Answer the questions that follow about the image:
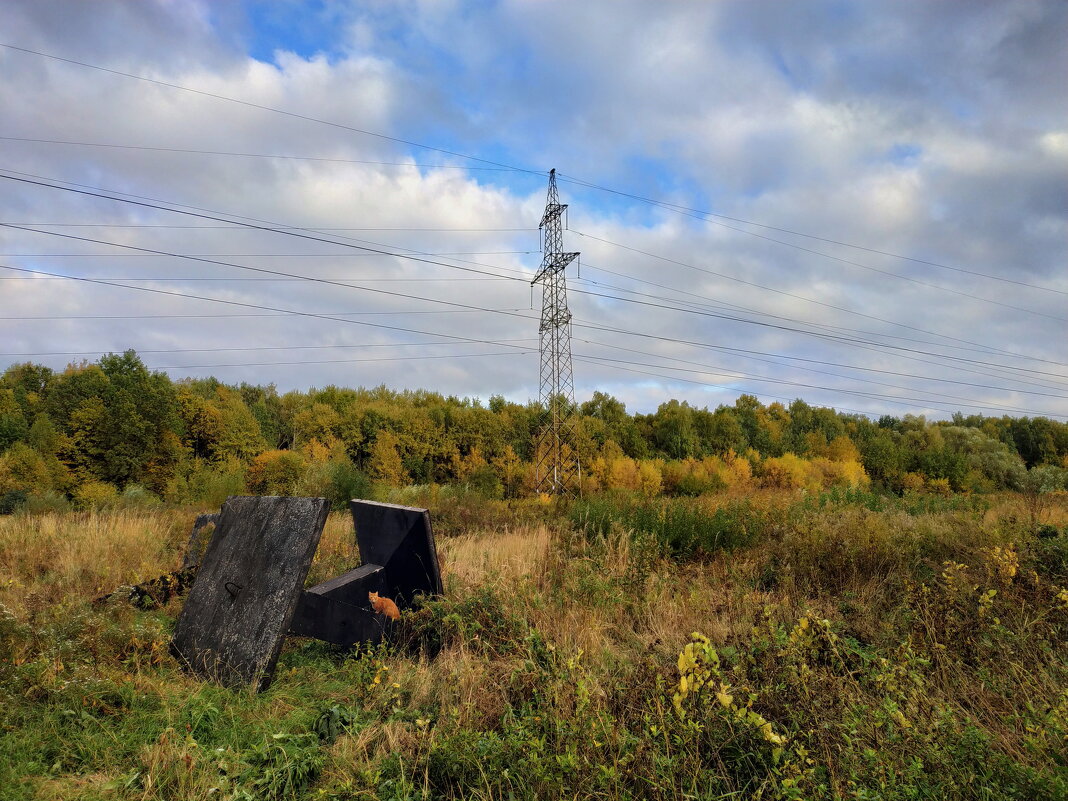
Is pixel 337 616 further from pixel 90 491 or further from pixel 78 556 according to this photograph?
pixel 90 491

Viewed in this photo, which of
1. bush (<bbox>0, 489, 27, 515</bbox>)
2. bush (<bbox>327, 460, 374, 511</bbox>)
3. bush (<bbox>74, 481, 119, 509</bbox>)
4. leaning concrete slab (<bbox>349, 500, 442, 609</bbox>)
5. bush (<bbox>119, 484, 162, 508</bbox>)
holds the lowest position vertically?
bush (<bbox>74, 481, 119, 509</bbox>)

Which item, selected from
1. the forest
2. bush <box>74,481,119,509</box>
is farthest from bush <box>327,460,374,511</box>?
bush <box>74,481,119,509</box>

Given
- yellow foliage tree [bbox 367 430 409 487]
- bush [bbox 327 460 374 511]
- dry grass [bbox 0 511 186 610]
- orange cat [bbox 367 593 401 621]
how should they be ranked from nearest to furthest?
1. orange cat [bbox 367 593 401 621]
2. dry grass [bbox 0 511 186 610]
3. bush [bbox 327 460 374 511]
4. yellow foliage tree [bbox 367 430 409 487]

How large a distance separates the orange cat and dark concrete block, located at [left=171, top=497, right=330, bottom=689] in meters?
0.79

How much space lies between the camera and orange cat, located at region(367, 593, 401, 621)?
17.5 feet

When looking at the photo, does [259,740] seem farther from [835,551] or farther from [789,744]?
[835,551]

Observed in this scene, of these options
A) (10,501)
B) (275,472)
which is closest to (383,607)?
(10,501)

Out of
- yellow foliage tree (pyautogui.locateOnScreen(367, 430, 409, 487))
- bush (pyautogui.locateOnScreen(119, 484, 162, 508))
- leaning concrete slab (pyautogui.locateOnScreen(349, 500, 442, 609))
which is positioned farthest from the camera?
yellow foliage tree (pyautogui.locateOnScreen(367, 430, 409, 487))

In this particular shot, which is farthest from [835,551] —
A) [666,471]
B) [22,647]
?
[666,471]

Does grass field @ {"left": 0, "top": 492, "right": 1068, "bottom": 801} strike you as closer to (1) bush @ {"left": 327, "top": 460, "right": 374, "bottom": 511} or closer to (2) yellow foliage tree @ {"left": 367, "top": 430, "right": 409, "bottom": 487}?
(1) bush @ {"left": 327, "top": 460, "right": 374, "bottom": 511}

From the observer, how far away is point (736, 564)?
25.7 ft

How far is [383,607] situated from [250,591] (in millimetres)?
1129

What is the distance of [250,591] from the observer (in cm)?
493

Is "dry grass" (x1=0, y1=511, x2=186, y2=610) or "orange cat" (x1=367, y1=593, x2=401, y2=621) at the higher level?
"orange cat" (x1=367, y1=593, x2=401, y2=621)
